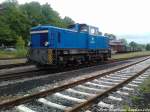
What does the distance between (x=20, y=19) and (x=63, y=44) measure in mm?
57863

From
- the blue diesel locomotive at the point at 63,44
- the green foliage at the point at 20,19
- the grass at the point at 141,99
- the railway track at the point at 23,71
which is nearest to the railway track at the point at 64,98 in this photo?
the grass at the point at 141,99

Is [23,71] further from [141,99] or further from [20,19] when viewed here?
[20,19]

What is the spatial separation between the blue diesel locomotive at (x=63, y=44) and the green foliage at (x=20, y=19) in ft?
145

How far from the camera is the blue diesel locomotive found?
16.9 m

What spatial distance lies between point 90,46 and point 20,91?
12.5 m

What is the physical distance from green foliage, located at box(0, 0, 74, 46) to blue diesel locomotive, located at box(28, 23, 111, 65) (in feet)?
145

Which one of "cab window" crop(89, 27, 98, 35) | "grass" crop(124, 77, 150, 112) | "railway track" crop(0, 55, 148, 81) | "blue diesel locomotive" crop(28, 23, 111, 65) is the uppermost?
"cab window" crop(89, 27, 98, 35)

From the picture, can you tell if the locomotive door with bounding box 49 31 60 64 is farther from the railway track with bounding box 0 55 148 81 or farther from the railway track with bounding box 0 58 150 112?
the railway track with bounding box 0 58 150 112

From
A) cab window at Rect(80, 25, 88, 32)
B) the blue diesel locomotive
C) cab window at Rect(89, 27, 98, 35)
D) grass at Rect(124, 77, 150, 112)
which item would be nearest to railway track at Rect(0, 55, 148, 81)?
the blue diesel locomotive

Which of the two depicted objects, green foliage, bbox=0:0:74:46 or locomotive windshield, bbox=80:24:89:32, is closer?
locomotive windshield, bbox=80:24:89:32

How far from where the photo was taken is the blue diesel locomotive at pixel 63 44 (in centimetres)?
1686

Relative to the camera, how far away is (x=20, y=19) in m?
73.8

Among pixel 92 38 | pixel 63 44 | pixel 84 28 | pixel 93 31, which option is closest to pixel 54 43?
pixel 63 44

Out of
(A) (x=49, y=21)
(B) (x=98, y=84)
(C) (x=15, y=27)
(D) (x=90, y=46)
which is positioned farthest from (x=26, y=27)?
(B) (x=98, y=84)
